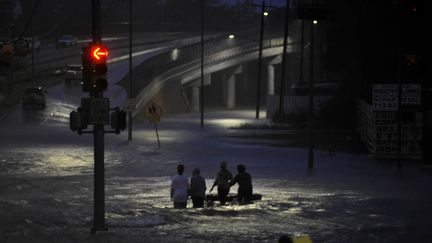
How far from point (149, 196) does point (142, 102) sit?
48.0 m

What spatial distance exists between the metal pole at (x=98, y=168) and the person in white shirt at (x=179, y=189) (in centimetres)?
401

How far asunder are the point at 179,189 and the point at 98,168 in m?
4.38

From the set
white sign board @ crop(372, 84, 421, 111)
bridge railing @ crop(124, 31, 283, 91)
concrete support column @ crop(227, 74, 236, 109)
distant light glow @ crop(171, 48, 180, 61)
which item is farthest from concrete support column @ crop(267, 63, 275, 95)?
white sign board @ crop(372, 84, 421, 111)

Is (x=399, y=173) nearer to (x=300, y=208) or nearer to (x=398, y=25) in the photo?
(x=300, y=208)

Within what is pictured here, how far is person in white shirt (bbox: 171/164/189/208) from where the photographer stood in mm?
22344

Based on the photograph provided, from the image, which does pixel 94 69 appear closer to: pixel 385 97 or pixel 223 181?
pixel 223 181

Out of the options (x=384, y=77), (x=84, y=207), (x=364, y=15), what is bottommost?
(x=84, y=207)

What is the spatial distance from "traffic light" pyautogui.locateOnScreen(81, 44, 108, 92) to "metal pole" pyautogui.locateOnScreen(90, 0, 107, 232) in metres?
0.39

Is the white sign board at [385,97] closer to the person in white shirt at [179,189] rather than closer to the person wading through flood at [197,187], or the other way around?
the person wading through flood at [197,187]

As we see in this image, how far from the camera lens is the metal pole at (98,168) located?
59.6 feet

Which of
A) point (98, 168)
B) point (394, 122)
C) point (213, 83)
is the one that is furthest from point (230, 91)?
point (98, 168)

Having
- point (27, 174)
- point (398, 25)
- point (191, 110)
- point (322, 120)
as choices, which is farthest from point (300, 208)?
point (191, 110)

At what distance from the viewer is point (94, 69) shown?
18.2 meters

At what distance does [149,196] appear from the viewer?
85.3 feet
